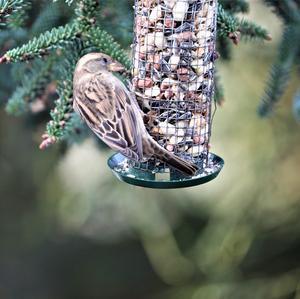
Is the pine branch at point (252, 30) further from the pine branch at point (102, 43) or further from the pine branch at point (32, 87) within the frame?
the pine branch at point (32, 87)

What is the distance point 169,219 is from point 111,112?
2673 mm

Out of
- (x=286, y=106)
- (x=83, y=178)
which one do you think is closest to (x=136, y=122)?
(x=286, y=106)

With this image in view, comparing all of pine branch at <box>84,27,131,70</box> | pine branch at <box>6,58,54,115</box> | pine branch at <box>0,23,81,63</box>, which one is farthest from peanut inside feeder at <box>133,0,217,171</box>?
pine branch at <box>6,58,54,115</box>

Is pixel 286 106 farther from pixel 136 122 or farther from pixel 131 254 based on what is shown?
pixel 131 254

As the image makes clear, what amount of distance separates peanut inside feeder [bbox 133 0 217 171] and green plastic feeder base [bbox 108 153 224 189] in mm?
48

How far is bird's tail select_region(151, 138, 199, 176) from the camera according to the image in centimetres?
199

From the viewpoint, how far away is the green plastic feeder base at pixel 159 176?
1943mm

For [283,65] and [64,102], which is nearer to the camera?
[64,102]

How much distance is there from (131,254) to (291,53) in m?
3.28

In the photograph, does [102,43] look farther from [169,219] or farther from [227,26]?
[169,219]

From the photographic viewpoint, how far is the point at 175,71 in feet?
6.94

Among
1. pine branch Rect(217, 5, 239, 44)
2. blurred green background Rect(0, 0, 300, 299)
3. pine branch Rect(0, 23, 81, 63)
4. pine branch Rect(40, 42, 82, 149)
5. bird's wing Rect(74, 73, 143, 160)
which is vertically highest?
pine branch Rect(0, 23, 81, 63)

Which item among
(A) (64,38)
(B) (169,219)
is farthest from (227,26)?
(B) (169,219)

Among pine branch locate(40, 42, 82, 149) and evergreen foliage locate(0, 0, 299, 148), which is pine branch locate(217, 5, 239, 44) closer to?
evergreen foliage locate(0, 0, 299, 148)
